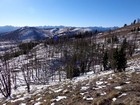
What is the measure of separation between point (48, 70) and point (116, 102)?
3146 inches

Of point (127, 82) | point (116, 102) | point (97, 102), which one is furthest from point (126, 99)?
point (127, 82)

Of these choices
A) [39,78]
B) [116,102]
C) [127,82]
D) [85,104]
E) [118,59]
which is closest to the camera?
[116,102]

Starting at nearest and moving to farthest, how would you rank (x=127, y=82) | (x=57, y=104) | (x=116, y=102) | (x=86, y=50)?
(x=116, y=102) → (x=57, y=104) → (x=127, y=82) → (x=86, y=50)

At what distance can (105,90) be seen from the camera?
623 inches

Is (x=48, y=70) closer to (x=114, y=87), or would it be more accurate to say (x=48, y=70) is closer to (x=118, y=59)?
(x=118, y=59)

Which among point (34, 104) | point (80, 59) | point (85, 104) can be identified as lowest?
point (80, 59)

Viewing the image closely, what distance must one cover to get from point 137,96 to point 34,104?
8317 millimetres

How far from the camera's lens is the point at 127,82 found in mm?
17078

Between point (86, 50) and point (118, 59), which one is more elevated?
point (118, 59)

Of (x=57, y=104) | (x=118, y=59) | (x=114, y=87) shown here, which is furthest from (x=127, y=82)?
(x=118, y=59)

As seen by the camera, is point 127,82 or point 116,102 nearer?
point 116,102

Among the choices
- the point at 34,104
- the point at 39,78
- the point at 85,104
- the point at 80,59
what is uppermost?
the point at 85,104

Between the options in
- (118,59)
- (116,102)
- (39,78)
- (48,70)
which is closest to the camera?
(116,102)

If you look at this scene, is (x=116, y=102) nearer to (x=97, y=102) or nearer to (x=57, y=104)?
(x=97, y=102)
